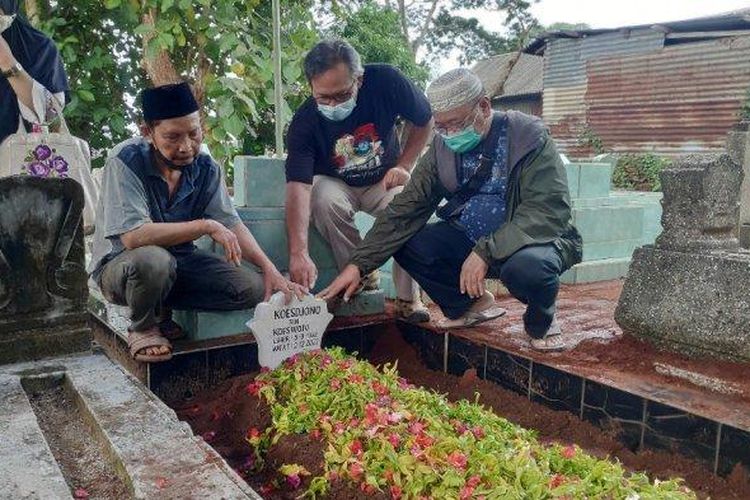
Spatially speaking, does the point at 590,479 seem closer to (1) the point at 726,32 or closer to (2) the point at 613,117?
(1) the point at 726,32

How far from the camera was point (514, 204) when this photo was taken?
332 centimetres

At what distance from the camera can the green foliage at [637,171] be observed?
15.6m

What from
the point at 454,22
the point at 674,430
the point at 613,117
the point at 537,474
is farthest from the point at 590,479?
the point at 454,22

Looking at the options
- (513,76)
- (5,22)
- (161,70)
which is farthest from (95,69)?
(513,76)

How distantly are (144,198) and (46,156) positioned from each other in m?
0.87

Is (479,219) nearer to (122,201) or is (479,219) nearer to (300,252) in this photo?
(300,252)

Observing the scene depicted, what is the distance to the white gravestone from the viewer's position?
286 cm

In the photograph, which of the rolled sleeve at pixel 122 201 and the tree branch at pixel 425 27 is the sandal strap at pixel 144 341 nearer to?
the rolled sleeve at pixel 122 201

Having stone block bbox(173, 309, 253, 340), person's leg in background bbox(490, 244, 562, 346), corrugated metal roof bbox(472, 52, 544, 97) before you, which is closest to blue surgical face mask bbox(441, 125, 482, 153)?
person's leg in background bbox(490, 244, 562, 346)

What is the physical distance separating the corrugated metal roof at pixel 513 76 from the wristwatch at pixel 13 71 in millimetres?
18976

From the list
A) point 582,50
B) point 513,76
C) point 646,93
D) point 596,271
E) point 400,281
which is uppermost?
point 582,50

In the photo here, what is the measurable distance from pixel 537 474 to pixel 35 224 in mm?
2385

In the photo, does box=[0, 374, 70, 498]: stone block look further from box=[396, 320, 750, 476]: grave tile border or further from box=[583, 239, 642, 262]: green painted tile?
box=[583, 239, 642, 262]: green painted tile

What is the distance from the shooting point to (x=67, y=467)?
Result: 2025 mm
